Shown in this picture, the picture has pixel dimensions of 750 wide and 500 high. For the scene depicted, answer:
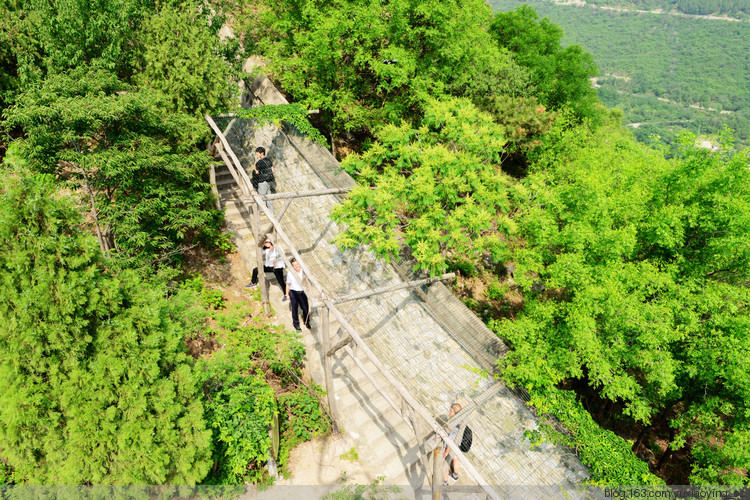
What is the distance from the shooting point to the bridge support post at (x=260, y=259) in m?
11.4

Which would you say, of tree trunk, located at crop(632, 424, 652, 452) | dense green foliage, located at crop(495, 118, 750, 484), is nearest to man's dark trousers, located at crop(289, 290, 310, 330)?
dense green foliage, located at crop(495, 118, 750, 484)

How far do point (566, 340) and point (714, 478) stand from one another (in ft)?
15.0

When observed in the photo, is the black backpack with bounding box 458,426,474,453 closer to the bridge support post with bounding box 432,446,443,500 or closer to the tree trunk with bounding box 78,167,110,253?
the bridge support post with bounding box 432,446,443,500

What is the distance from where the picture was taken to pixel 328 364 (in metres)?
9.42

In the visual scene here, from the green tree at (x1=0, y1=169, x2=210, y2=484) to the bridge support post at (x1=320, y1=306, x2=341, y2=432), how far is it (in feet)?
10.1

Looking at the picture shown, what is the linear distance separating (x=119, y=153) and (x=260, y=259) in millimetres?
4337

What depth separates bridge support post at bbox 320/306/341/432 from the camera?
903 cm

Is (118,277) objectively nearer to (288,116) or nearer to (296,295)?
(296,295)

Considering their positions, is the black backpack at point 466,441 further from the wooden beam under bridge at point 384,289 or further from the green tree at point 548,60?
the green tree at point 548,60

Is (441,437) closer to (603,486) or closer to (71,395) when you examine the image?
(603,486)

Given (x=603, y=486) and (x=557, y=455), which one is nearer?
(x=603, y=486)

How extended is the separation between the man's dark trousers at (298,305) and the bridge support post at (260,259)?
1.37 meters

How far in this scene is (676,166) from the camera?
10.1 metres

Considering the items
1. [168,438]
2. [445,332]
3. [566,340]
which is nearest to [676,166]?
[566,340]
